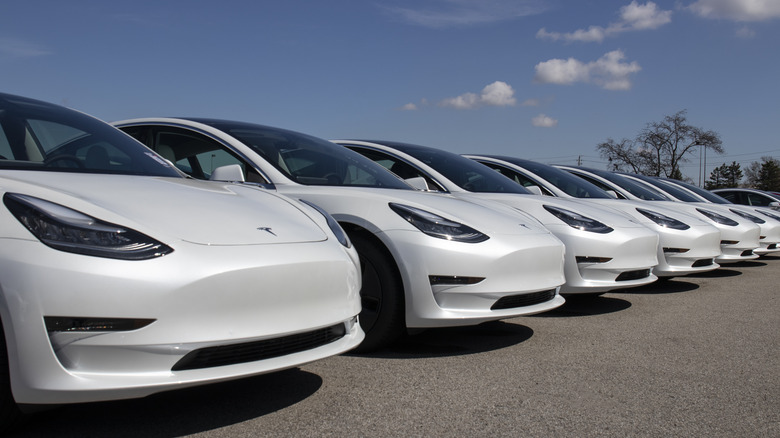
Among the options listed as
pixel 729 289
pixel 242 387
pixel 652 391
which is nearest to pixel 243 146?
pixel 242 387

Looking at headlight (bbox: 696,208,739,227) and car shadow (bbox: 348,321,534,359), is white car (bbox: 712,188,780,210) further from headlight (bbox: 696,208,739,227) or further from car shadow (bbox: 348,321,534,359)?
car shadow (bbox: 348,321,534,359)

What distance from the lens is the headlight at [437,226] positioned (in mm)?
3811

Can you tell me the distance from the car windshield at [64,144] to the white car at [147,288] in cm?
16

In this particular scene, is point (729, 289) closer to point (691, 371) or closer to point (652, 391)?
point (691, 371)

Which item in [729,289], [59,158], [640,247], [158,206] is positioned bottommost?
[729,289]

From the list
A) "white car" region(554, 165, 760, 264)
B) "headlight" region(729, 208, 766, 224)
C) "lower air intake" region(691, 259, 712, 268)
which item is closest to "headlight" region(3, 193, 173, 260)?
"lower air intake" region(691, 259, 712, 268)

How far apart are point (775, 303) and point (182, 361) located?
5.80 meters

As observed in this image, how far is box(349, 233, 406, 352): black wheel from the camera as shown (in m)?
3.76

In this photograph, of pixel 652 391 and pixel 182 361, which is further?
pixel 652 391

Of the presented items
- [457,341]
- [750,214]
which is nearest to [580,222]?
[457,341]

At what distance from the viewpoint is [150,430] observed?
258cm

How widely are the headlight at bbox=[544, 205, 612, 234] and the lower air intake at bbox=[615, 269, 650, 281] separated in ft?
1.23

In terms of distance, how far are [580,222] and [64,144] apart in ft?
12.3

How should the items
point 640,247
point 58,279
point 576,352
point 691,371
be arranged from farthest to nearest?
point 640,247 < point 576,352 < point 691,371 < point 58,279
